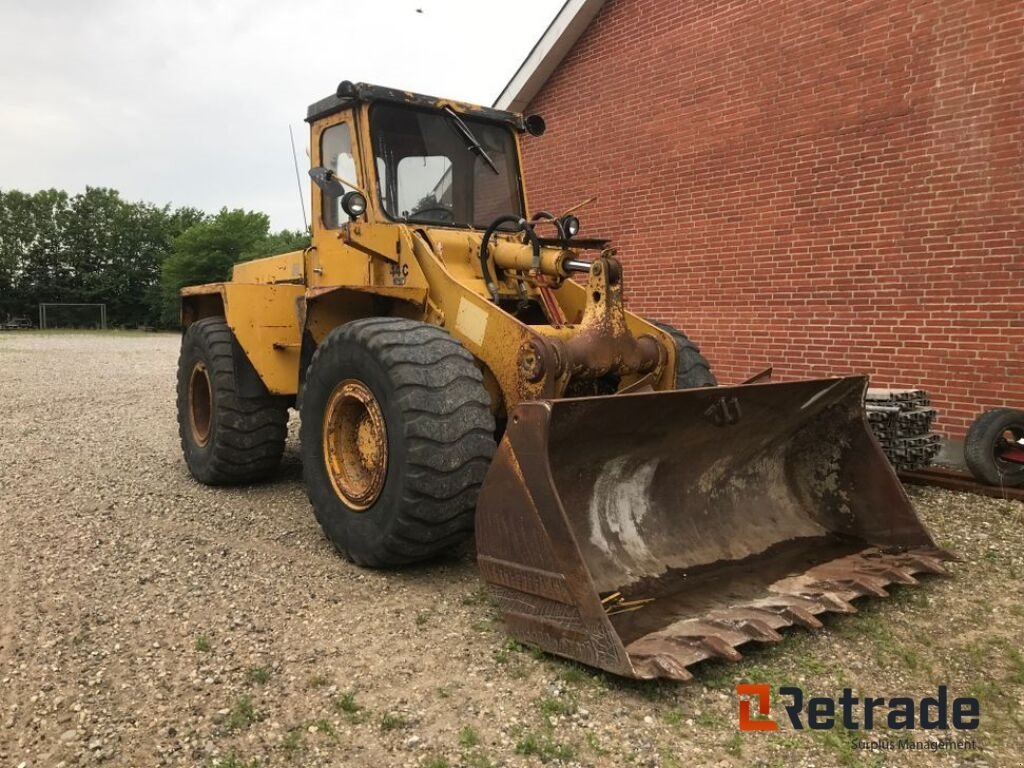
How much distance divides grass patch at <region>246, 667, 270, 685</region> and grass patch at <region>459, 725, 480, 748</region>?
0.84 m

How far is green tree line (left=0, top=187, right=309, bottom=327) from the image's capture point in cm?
4634

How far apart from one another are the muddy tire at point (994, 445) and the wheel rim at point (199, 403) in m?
6.02

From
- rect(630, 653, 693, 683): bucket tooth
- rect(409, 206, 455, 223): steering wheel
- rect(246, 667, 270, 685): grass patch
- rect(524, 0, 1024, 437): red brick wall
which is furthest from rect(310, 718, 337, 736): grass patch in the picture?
rect(524, 0, 1024, 437): red brick wall

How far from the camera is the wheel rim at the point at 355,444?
4.11 m

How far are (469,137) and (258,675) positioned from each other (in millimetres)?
3588

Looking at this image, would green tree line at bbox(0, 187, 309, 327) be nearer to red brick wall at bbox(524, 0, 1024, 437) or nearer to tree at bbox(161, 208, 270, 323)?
tree at bbox(161, 208, 270, 323)

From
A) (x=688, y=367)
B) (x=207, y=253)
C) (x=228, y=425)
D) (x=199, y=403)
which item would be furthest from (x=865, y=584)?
(x=207, y=253)

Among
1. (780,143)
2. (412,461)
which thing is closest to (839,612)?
(412,461)

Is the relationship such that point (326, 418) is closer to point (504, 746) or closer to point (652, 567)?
point (652, 567)

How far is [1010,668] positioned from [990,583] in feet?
3.41

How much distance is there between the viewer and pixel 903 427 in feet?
20.0

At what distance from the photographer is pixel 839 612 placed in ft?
11.2

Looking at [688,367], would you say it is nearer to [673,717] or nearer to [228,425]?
[673,717]

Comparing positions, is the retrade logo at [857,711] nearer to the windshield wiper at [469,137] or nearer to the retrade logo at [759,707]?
the retrade logo at [759,707]
